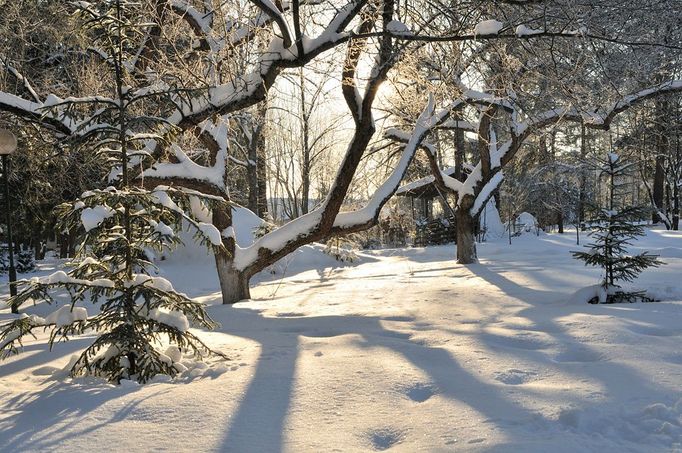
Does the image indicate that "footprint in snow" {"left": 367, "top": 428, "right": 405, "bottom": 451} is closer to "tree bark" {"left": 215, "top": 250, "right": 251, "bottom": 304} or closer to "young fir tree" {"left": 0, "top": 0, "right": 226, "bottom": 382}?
"young fir tree" {"left": 0, "top": 0, "right": 226, "bottom": 382}

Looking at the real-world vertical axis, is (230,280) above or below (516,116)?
below

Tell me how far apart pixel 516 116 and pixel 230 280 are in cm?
814

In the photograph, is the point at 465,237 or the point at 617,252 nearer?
the point at 617,252

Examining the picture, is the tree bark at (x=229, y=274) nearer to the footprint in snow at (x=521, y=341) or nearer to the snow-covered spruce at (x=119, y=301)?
the snow-covered spruce at (x=119, y=301)

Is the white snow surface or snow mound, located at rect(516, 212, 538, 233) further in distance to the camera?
snow mound, located at rect(516, 212, 538, 233)

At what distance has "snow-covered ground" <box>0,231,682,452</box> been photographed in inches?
91.2

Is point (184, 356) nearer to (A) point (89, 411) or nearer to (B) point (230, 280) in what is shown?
(A) point (89, 411)

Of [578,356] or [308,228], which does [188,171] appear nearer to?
[308,228]

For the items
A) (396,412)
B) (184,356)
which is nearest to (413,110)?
(184,356)

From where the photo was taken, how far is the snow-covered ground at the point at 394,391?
91.2 inches

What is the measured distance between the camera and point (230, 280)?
8.16 metres

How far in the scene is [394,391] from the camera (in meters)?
2.96

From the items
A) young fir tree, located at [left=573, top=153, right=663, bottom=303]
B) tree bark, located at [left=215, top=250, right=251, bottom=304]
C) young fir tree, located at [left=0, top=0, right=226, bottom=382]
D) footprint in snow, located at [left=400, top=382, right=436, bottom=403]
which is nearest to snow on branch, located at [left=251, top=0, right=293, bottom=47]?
young fir tree, located at [left=0, top=0, right=226, bottom=382]

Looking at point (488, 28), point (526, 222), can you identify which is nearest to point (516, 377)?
point (488, 28)
